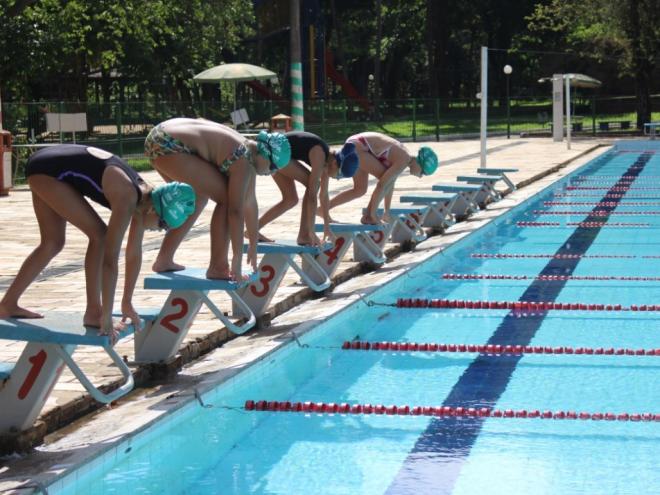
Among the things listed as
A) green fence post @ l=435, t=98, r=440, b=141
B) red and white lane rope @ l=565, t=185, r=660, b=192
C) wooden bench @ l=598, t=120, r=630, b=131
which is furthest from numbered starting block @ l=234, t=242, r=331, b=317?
wooden bench @ l=598, t=120, r=630, b=131

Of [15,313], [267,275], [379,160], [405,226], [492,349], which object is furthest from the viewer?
[405,226]

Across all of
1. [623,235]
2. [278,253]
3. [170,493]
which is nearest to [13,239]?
[278,253]

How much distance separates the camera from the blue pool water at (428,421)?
16.1ft

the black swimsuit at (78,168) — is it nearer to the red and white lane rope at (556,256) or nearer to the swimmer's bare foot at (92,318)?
the swimmer's bare foot at (92,318)

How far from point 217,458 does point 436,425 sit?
3.66ft

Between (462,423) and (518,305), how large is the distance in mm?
3325

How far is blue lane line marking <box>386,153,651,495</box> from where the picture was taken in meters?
4.94

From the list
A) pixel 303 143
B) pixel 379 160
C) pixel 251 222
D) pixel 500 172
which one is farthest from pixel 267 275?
pixel 500 172

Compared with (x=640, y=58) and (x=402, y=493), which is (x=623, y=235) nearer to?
(x=402, y=493)

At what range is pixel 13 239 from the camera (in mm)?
12086

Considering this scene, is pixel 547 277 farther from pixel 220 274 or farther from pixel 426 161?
pixel 220 274

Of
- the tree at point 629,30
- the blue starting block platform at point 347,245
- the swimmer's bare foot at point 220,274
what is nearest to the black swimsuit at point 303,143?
the blue starting block platform at point 347,245

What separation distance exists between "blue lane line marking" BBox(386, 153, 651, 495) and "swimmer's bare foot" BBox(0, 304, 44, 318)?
1746mm

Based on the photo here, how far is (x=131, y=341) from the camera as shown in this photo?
6754 mm
